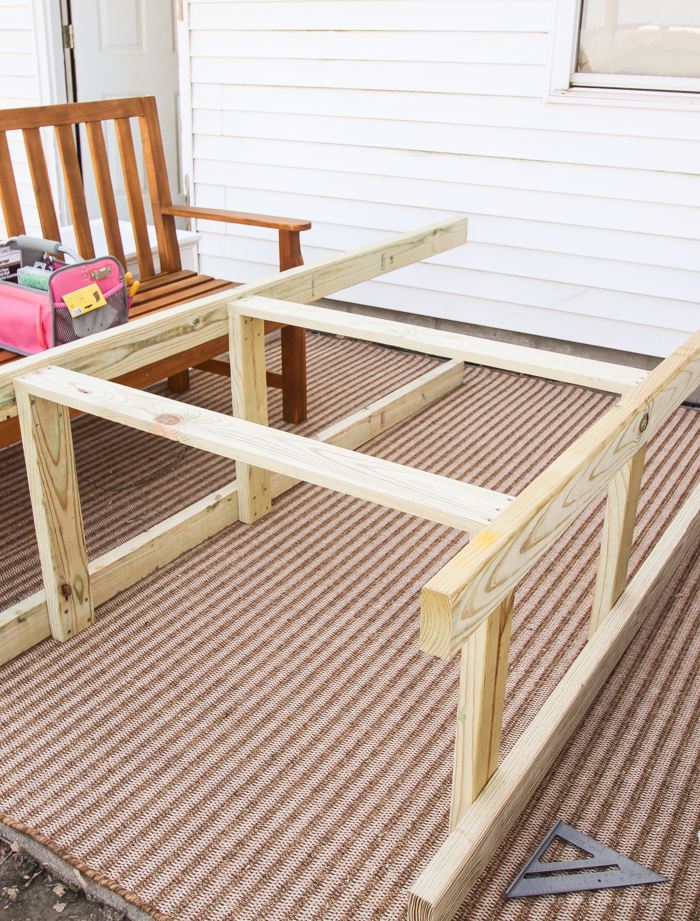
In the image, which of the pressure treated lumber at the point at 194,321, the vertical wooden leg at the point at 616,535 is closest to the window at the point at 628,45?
the pressure treated lumber at the point at 194,321

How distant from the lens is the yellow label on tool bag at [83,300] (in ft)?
6.26

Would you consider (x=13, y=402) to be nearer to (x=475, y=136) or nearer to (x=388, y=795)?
(x=388, y=795)

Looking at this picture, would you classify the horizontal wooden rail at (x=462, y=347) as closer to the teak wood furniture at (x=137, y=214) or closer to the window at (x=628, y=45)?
the teak wood furniture at (x=137, y=214)

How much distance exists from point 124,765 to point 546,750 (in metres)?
0.72

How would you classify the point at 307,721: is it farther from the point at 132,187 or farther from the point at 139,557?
the point at 132,187

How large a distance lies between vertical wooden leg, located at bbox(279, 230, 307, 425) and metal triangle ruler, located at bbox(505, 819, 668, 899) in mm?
1655

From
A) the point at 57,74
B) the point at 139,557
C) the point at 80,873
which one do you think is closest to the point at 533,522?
the point at 80,873

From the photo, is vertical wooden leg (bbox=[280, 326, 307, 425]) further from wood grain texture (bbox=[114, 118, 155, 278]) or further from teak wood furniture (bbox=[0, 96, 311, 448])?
wood grain texture (bbox=[114, 118, 155, 278])

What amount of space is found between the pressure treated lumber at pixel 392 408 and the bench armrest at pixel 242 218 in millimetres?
595

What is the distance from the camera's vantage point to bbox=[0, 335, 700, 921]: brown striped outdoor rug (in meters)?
1.27

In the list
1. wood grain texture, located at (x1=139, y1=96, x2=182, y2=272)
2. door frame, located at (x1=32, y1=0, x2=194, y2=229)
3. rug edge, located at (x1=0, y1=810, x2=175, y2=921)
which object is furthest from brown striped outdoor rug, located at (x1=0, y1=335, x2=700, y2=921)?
door frame, located at (x1=32, y1=0, x2=194, y2=229)

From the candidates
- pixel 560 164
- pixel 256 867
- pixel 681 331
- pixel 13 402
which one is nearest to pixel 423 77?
pixel 560 164

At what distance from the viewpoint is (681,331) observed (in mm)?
2934

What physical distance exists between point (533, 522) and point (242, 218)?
1.86 metres
